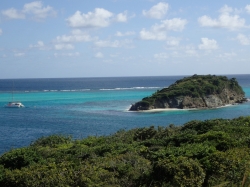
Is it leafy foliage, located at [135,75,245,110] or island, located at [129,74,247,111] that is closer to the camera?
island, located at [129,74,247,111]

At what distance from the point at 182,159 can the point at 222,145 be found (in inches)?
230

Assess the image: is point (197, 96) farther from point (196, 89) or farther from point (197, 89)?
point (197, 89)

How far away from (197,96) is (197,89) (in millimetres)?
2738

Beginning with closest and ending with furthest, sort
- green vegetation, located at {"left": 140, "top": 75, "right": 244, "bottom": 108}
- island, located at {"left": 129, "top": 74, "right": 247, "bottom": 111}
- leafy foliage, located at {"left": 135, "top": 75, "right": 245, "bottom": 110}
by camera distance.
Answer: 1. island, located at {"left": 129, "top": 74, "right": 247, "bottom": 111}
2. leafy foliage, located at {"left": 135, "top": 75, "right": 245, "bottom": 110}
3. green vegetation, located at {"left": 140, "top": 75, "right": 244, "bottom": 108}

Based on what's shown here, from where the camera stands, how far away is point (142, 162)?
56.2 feet

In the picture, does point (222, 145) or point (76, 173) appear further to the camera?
point (222, 145)

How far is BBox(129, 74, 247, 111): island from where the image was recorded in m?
79.6

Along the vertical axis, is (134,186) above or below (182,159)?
below

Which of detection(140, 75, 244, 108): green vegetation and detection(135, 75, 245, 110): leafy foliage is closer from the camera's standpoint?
detection(135, 75, 245, 110): leafy foliage

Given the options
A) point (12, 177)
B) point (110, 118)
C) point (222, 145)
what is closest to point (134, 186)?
point (12, 177)

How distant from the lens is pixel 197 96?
8256 cm

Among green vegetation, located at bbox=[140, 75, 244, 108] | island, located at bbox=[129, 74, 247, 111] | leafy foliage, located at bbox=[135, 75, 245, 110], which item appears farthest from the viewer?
green vegetation, located at bbox=[140, 75, 244, 108]

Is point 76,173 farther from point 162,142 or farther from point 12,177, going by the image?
point 162,142

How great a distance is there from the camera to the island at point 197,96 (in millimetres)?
79569
